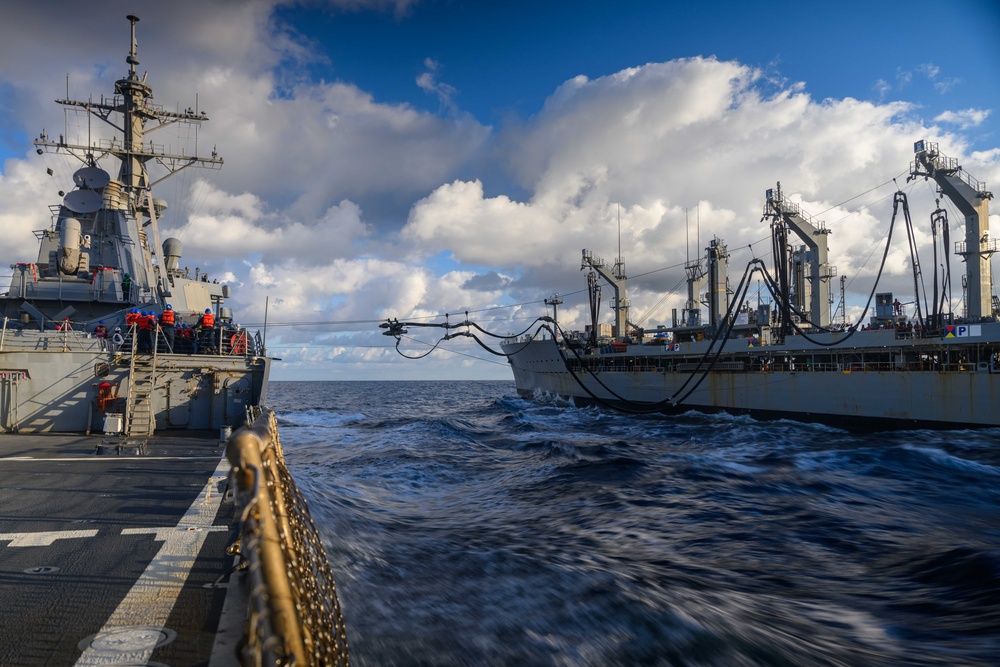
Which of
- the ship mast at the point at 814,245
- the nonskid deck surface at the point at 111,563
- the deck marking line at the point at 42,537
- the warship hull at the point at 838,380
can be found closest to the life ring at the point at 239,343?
the nonskid deck surface at the point at 111,563

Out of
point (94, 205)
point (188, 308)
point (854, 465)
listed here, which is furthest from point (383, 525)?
point (94, 205)

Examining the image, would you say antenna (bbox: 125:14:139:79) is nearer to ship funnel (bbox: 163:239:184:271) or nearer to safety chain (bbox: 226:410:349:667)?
ship funnel (bbox: 163:239:184:271)

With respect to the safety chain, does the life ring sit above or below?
above

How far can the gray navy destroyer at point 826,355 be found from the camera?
25188mm

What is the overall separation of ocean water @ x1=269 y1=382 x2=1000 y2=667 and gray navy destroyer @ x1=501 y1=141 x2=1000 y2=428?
525 cm

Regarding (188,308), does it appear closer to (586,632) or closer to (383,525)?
(383,525)

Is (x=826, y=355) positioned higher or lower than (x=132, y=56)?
lower

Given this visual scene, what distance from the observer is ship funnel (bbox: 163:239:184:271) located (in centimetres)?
2992

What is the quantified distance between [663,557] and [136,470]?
397 inches

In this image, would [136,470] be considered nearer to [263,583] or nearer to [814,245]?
[263,583]

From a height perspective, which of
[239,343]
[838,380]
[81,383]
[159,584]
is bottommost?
[159,584]

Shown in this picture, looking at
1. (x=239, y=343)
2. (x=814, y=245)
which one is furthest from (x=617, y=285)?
(x=239, y=343)

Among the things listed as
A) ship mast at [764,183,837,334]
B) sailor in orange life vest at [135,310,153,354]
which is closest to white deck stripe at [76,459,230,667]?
sailor in orange life vest at [135,310,153,354]

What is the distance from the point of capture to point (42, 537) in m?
6.23
